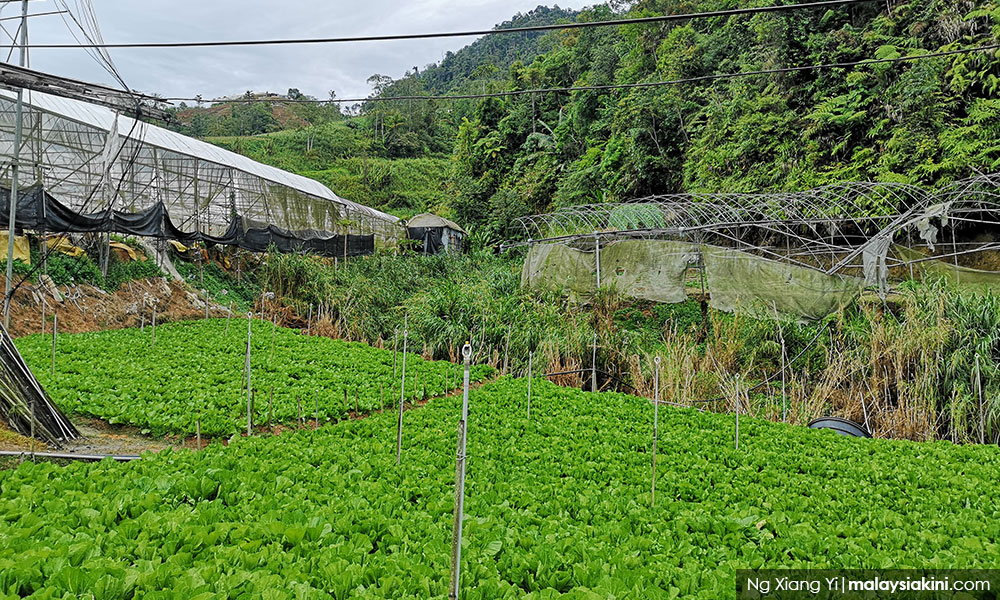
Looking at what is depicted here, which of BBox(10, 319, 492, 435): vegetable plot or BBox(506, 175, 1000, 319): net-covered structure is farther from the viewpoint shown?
BBox(506, 175, 1000, 319): net-covered structure

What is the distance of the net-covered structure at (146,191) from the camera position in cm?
1248

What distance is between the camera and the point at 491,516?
3650 mm

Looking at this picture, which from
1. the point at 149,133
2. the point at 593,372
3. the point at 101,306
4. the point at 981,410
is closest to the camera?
the point at 981,410

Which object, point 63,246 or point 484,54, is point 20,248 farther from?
point 484,54

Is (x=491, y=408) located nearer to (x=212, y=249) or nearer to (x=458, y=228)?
(x=212, y=249)

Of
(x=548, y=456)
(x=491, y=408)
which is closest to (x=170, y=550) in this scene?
(x=548, y=456)

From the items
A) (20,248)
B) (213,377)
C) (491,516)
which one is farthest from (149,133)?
(491,516)

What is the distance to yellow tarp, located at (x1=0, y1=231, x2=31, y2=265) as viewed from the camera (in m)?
11.8

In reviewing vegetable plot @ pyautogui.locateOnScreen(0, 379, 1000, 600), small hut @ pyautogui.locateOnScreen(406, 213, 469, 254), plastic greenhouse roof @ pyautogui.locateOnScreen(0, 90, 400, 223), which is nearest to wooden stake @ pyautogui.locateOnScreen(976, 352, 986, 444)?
vegetable plot @ pyautogui.locateOnScreen(0, 379, 1000, 600)

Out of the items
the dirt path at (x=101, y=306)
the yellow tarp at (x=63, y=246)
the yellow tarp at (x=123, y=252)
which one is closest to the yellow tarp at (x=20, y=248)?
the yellow tarp at (x=63, y=246)

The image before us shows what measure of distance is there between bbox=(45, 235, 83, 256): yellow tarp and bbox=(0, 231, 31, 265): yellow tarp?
1.72ft

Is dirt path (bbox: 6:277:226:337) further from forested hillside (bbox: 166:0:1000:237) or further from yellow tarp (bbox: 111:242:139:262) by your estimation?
forested hillside (bbox: 166:0:1000:237)

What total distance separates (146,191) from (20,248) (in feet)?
17.6

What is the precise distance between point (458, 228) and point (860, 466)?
24.1 meters
